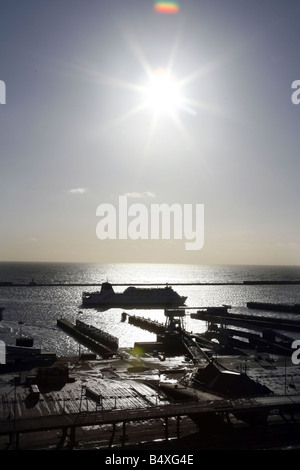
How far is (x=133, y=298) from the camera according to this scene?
124 meters

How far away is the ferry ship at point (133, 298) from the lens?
122 metres

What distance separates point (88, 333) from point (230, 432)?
44.8 meters

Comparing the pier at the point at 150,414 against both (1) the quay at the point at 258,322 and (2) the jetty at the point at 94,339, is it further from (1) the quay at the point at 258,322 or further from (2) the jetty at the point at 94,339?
(1) the quay at the point at 258,322

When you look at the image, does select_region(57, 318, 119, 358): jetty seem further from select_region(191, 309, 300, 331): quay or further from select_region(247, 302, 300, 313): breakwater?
select_region(247, 302, 300, 313): breakwater

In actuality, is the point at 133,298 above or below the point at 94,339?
above

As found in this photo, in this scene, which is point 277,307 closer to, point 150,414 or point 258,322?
point 258,322

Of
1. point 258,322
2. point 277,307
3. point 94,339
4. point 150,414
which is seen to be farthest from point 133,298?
point 150,414

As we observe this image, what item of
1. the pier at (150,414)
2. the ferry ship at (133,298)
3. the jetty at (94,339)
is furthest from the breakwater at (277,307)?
the pier at (150,414)

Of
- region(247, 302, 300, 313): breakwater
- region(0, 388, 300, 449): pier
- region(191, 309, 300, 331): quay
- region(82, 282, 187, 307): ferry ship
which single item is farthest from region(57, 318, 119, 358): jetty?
region(247, 302, 300, 313): breakwater

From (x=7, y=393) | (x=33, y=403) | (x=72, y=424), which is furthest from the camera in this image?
(x=7, y=393)

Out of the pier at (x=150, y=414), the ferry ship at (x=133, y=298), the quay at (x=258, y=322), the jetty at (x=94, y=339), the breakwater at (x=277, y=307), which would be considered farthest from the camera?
the ferry ship at (x=133, y=298)
